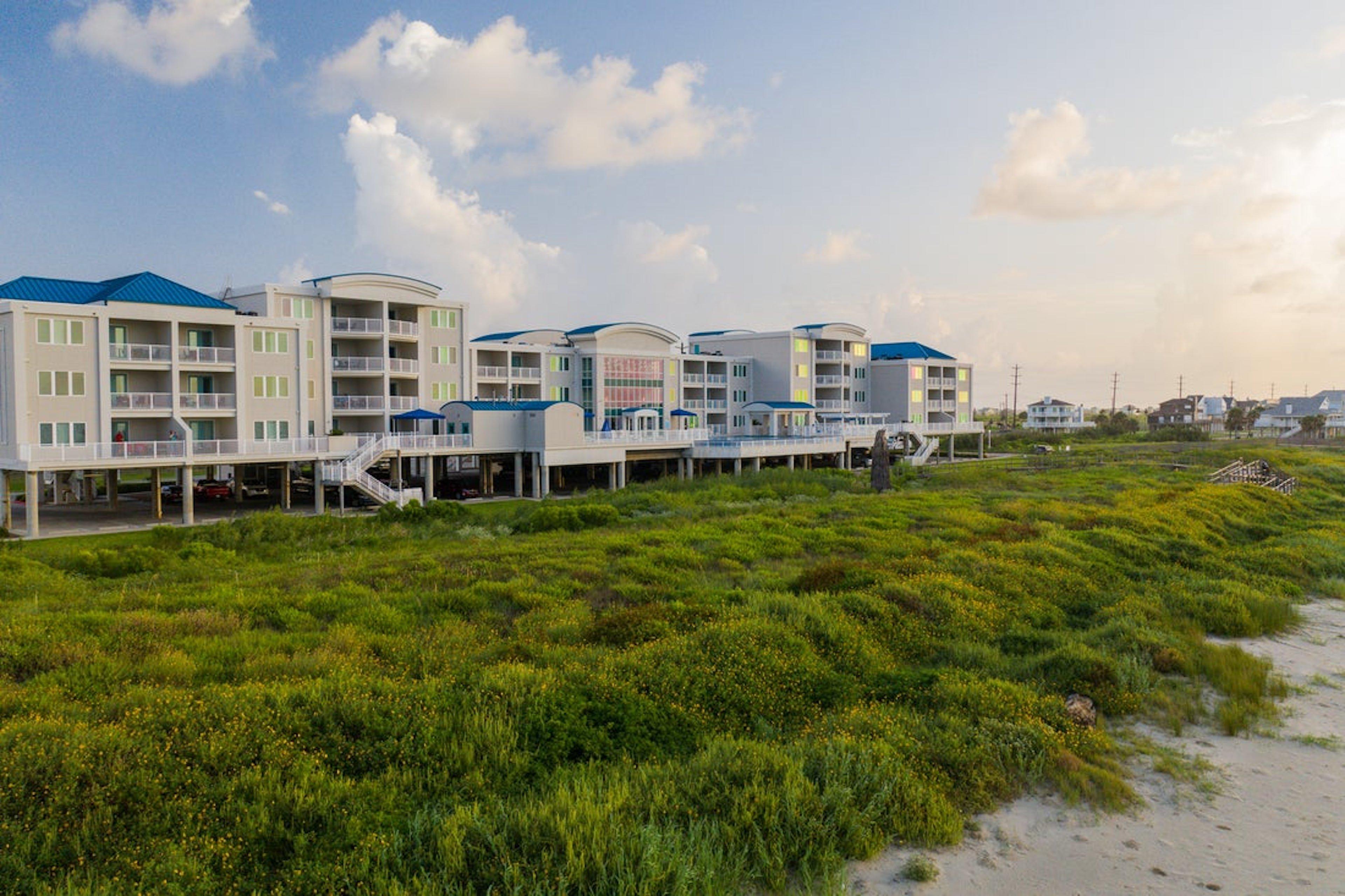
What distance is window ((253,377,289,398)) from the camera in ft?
141

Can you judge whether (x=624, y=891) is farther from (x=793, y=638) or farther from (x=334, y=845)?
(x=793, y=638)

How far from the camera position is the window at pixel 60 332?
36.2 meters

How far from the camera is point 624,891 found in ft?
23.3

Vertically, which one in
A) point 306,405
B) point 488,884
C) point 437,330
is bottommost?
point 488,884

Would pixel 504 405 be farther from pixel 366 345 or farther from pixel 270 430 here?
pixel 270 430

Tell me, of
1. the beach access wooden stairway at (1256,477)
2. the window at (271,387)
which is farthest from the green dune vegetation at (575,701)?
the beach access wooden stairway at (1256,477)

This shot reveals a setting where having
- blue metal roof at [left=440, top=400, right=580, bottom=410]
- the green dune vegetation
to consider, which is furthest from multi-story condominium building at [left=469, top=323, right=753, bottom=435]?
the green dune vegetation

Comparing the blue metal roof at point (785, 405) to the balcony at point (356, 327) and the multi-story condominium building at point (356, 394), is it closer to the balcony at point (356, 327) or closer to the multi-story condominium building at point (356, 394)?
the multi-story condominium building at point (356, 394)

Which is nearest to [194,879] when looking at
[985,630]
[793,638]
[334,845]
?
[334,845]

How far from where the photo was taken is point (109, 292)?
40.2 meters

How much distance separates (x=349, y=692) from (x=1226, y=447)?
90872 millimetres

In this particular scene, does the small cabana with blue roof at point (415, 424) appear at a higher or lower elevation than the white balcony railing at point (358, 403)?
lower

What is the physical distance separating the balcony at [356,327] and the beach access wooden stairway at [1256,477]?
47.2 m

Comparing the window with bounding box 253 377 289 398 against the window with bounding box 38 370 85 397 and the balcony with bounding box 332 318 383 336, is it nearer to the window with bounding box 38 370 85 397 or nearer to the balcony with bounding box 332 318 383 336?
the balcony with bounding box 332 318 383 336
